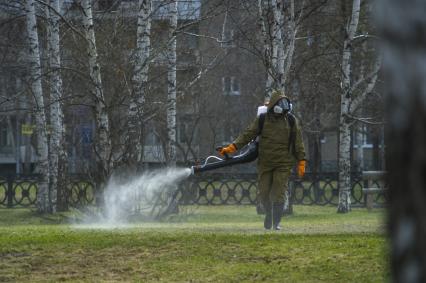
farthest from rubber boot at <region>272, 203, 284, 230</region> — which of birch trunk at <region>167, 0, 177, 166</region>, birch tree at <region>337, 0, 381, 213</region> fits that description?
birch tree at <region>337, 0, 381, 213</region>

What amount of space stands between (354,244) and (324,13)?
2056 centimetres

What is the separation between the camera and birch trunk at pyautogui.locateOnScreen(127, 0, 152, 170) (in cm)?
1794

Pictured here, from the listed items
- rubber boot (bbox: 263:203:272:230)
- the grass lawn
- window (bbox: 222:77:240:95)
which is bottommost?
the grass lawn

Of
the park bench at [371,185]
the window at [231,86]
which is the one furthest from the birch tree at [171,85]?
the window at [231,86]

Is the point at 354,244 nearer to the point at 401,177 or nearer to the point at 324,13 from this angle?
the point at 401,177

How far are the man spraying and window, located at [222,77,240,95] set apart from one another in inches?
1399

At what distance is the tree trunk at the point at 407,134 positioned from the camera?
2340 millimetres

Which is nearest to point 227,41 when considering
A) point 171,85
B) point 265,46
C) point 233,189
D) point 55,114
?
point 265,46

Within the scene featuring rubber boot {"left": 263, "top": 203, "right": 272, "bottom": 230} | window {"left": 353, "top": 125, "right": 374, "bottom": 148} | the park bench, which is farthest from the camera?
window {"left": 353, "top": 125, "right": 374, "bottom": 148}

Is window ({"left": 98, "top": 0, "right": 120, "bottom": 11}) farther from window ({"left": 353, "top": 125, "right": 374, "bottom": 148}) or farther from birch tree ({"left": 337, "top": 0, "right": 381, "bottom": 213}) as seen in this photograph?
window ({"left": 353, "top": 125, "right": 374, "bottom": 148})

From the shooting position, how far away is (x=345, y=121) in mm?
25984

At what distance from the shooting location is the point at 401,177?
2.38 metres

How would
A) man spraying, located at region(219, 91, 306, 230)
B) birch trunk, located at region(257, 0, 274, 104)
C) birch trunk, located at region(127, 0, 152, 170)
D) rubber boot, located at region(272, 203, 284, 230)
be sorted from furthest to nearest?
birch trunk, located at region(257, 0, 274, 104), birch trunk, located at region(127, 0, 152, 170), rubber boot, located at region(272, 203, 284, 230), man spraying, located at region(219, 91, 306, 230)

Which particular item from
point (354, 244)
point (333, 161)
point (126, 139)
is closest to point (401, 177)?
point (354, 244)
